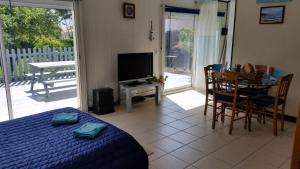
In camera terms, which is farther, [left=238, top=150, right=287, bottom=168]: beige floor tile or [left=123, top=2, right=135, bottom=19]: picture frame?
[left=123, top=2, right=135, bottom=19]: picture frame

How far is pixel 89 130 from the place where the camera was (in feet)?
6.35

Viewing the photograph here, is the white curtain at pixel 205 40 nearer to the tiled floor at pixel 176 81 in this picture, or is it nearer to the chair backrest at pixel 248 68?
the tiled floor at pixel 176 81

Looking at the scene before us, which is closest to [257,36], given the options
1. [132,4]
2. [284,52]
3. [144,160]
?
[284,52]

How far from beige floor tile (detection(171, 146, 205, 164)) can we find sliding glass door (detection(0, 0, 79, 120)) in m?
2.33

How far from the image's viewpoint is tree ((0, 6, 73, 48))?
3.46 m

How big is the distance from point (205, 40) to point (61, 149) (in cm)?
475

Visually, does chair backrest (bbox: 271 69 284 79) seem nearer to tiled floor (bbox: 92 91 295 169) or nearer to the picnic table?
tiled floor (bbox: 92 91 295 169)

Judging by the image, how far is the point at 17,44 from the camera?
3650mm

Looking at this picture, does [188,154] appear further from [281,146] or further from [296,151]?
[296,151]

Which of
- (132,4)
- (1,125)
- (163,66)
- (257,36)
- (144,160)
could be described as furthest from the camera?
(163,66)

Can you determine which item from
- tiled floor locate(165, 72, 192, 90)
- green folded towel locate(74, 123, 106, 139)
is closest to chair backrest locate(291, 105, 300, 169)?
green folded towel locate(74, 123, 106, 139)

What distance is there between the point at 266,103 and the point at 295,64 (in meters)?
1.00

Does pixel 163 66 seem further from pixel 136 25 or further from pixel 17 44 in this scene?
pixel 17 44

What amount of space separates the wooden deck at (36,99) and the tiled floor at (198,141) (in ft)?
3.51
